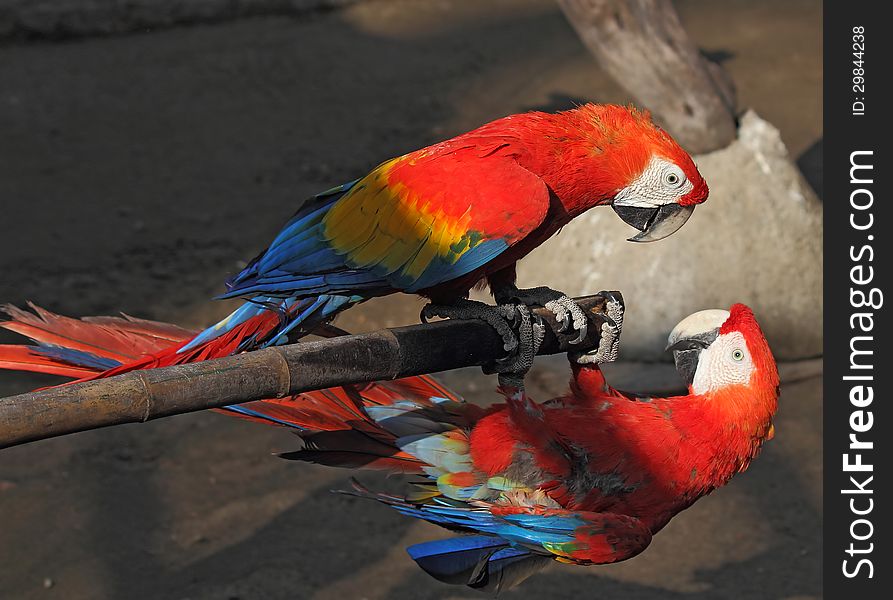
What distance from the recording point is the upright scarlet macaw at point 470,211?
187 cm

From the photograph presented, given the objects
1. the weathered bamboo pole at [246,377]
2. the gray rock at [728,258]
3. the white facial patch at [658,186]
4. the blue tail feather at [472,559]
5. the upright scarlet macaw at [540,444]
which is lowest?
the gray rock at [728,258]

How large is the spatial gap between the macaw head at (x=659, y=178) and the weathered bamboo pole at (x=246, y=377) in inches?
13.5

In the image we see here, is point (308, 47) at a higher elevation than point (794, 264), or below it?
higher

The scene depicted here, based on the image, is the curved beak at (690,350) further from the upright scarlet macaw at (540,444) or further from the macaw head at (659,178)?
the macaw head at (659,178)

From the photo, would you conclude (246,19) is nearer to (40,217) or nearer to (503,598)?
(40,217)

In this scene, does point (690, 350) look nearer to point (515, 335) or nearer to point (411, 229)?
point (515, 335)

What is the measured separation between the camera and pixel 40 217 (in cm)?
473

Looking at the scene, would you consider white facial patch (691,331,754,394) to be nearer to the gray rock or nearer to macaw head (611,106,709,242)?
macaw head (611,106,709,242)

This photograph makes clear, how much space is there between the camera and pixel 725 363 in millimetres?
1885

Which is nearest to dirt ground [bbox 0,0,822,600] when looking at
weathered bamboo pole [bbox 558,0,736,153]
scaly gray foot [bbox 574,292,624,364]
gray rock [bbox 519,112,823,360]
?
gray rock [bbox 519,112,823,360]

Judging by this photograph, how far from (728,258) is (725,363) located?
2.20 meters

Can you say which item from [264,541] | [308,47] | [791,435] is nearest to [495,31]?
[308,47]

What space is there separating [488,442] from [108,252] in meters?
2.96

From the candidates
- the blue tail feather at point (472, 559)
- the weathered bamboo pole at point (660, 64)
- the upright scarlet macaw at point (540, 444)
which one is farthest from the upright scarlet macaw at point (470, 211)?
the weathered bamboo pole at point (660, 64)
